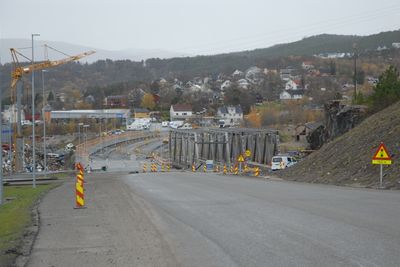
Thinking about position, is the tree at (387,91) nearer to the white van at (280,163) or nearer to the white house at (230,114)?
the white van at (280,163)

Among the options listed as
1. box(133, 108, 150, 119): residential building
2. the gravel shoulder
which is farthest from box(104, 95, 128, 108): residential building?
the gravel shoulder

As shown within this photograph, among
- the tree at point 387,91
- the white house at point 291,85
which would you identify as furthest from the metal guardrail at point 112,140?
the tree at point 387,91

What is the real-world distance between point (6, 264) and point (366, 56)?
18005 centimetres

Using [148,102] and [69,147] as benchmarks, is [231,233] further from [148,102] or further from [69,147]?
[148,102]

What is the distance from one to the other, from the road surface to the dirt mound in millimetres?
8453

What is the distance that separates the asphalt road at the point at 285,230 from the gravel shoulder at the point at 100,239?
415mm

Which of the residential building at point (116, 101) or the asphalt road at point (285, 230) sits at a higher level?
the residential building at point (116, 101)

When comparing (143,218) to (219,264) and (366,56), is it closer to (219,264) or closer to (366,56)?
(219,264)

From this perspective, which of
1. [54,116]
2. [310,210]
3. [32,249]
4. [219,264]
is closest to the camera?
[219,264]

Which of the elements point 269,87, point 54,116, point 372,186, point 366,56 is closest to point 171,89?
point 269,87

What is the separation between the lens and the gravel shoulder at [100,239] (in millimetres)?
10164

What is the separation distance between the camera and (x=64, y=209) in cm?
Answer: 2014

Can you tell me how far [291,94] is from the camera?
17350 cm

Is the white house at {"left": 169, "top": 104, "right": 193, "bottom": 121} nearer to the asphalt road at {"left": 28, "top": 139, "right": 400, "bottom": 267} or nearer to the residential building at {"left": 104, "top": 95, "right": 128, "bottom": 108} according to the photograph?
the residential building at {"left": 104, "top": 95, "right": 128, "bottom": 108}
